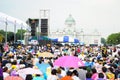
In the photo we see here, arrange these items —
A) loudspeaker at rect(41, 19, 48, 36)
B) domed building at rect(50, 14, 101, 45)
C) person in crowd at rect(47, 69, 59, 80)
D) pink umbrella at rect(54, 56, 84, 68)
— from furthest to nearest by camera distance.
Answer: domed building at rect(50, 14, 101, 45) → loudspeaker at rect(41, 19, 48, 36) → pink umbrella at rect(54, 56, 84, 68) → person in crowd at rect(47, 69, 59, 80)

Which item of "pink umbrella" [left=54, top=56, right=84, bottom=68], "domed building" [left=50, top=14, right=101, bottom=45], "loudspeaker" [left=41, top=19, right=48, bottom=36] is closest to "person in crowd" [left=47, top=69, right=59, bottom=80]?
"pink umbrella" [left=54, top=56, right=84, bottom=68]

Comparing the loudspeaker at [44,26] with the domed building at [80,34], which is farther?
the domed building at [80,34]

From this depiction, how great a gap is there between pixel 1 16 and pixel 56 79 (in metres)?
16.0

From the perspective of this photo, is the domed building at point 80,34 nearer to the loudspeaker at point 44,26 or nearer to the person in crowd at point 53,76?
the loudspeaker at point 44,26

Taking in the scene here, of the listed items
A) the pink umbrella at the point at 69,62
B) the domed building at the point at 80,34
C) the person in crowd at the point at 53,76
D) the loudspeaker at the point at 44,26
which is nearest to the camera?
the person in crowd at the point at 53,76

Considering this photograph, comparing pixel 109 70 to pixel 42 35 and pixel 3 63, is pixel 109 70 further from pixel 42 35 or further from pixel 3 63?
pixel 42 35

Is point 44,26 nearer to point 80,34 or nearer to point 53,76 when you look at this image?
point 53,76

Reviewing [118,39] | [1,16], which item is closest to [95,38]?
[118,39]

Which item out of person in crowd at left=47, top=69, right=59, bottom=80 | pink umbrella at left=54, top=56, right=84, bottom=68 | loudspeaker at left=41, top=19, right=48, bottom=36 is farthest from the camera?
loudspeaker at left=41, top=19, right=48, bottom=36

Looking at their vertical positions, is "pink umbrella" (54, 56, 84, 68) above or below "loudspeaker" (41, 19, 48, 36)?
below

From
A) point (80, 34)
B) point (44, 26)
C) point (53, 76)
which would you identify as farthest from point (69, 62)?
point (80, 34)

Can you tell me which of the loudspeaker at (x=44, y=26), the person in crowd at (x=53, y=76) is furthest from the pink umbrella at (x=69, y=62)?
the loudspeaker at (x=44, y=26)

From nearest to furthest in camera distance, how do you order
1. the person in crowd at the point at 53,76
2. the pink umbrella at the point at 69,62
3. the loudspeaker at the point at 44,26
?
the person in crowd at the point at 53,76 < the pink umbrella at the point at 69,62 < the loudspeaker at the point at 44,26

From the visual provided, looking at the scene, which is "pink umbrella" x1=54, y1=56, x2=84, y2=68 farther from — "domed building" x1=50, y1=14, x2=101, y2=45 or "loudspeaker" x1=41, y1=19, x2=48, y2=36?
"domed building" x1=50, y1=14, x2=101, y2=45
